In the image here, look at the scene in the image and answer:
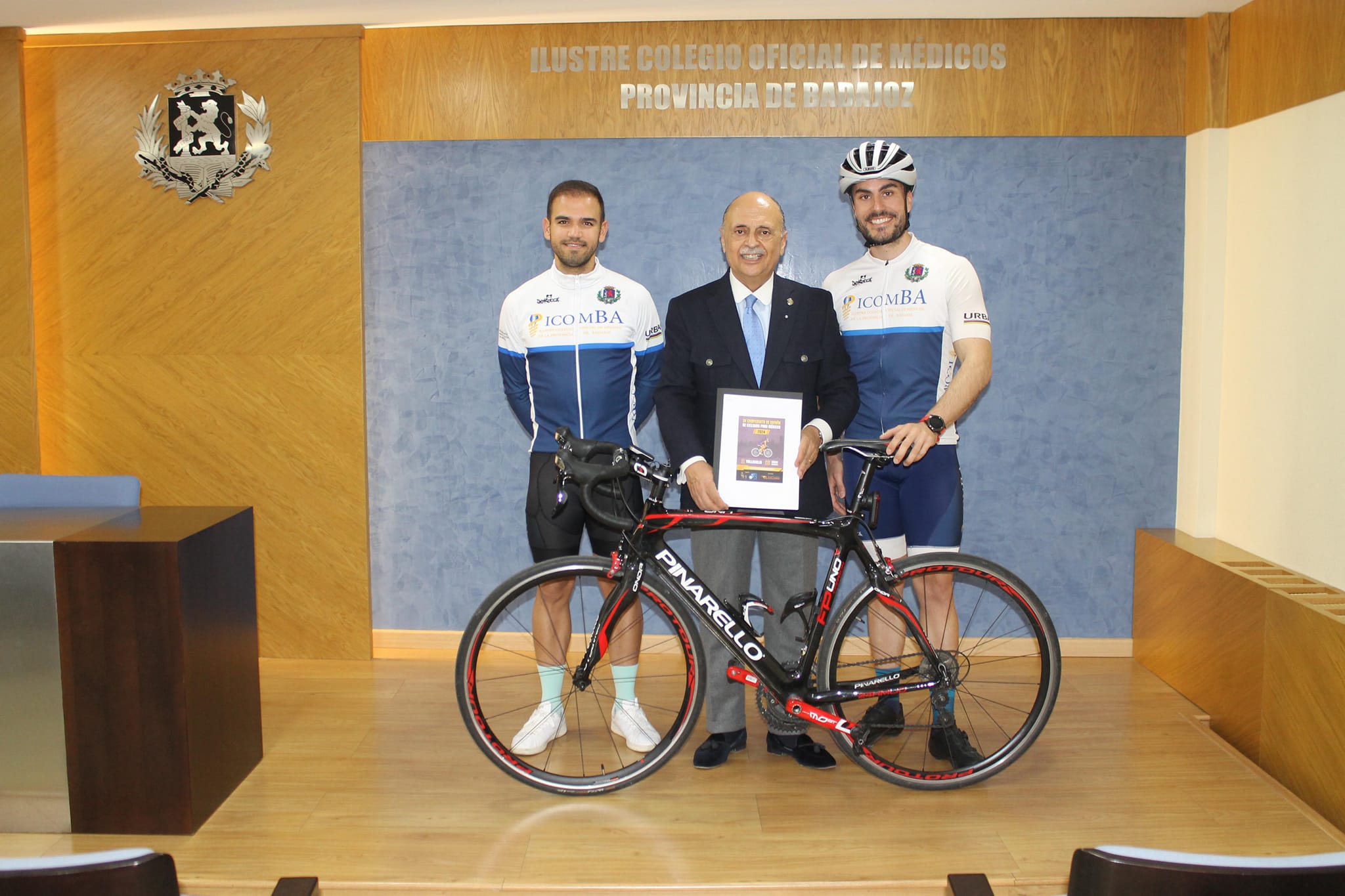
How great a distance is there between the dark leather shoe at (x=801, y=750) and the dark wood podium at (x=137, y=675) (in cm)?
160

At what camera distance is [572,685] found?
3.15 metres

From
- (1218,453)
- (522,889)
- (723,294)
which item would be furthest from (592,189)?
(1218,453)

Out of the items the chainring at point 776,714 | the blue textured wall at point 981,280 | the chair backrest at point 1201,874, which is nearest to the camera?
the chair backrest at point 1201,874

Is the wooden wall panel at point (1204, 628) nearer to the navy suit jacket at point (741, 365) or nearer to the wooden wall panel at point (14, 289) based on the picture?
the navy suit jacket at point (741, 365)

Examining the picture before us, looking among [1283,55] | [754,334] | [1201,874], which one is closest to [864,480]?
[754,334]

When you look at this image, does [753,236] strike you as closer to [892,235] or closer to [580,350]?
[892,235]

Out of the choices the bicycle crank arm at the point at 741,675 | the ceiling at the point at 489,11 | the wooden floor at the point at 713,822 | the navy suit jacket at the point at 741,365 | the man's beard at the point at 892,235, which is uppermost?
the ceiling at the point at 489,11

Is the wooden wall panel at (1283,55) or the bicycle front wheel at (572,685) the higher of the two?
the wooden wall panel at (1283,55)

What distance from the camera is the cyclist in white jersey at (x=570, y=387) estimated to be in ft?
9.95

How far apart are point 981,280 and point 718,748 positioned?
213 cm

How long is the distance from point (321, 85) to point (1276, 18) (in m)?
3.49

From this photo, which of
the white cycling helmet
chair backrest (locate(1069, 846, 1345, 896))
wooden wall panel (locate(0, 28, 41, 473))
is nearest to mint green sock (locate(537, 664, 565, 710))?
the white cycling helmet

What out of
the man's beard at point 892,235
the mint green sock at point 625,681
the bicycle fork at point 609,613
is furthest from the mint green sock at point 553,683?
the man's beard at point 892,235

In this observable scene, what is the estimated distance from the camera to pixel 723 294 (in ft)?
9.57
